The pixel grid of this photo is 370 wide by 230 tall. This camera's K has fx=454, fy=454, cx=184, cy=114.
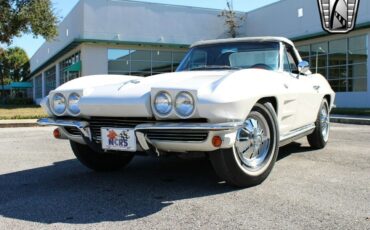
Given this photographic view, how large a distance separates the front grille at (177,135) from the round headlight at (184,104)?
0.16 m

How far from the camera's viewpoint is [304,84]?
5.72 m

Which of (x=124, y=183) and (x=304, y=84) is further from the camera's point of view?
(x=304, y=84)

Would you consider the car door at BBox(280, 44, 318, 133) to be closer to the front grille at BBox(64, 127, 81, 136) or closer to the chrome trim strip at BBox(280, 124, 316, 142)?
the chrome trim strip at BBox(280, 124, 316, 142)

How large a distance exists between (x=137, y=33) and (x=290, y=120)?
908 inches

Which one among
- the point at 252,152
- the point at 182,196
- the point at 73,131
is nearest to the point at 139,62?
the point at 73,131

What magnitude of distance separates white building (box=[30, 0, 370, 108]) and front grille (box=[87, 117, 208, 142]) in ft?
65.1

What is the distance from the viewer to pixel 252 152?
444 cm

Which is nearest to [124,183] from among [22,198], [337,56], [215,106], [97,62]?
[22,198]

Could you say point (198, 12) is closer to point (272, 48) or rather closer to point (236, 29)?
point (236, 29)

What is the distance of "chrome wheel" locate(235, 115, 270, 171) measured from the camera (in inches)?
169

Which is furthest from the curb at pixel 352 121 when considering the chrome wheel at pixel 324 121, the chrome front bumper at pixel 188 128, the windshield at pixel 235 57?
the chrome front bumper at pixel 188 128

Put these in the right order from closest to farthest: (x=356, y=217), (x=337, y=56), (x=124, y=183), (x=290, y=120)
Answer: (x=356, y=217) < (x=124, y=183) < (x=290, y=120) < (x=337, y=56)

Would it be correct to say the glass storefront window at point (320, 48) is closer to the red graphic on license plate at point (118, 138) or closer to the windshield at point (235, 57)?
the windshield at point (235, 57)

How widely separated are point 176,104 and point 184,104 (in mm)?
70
